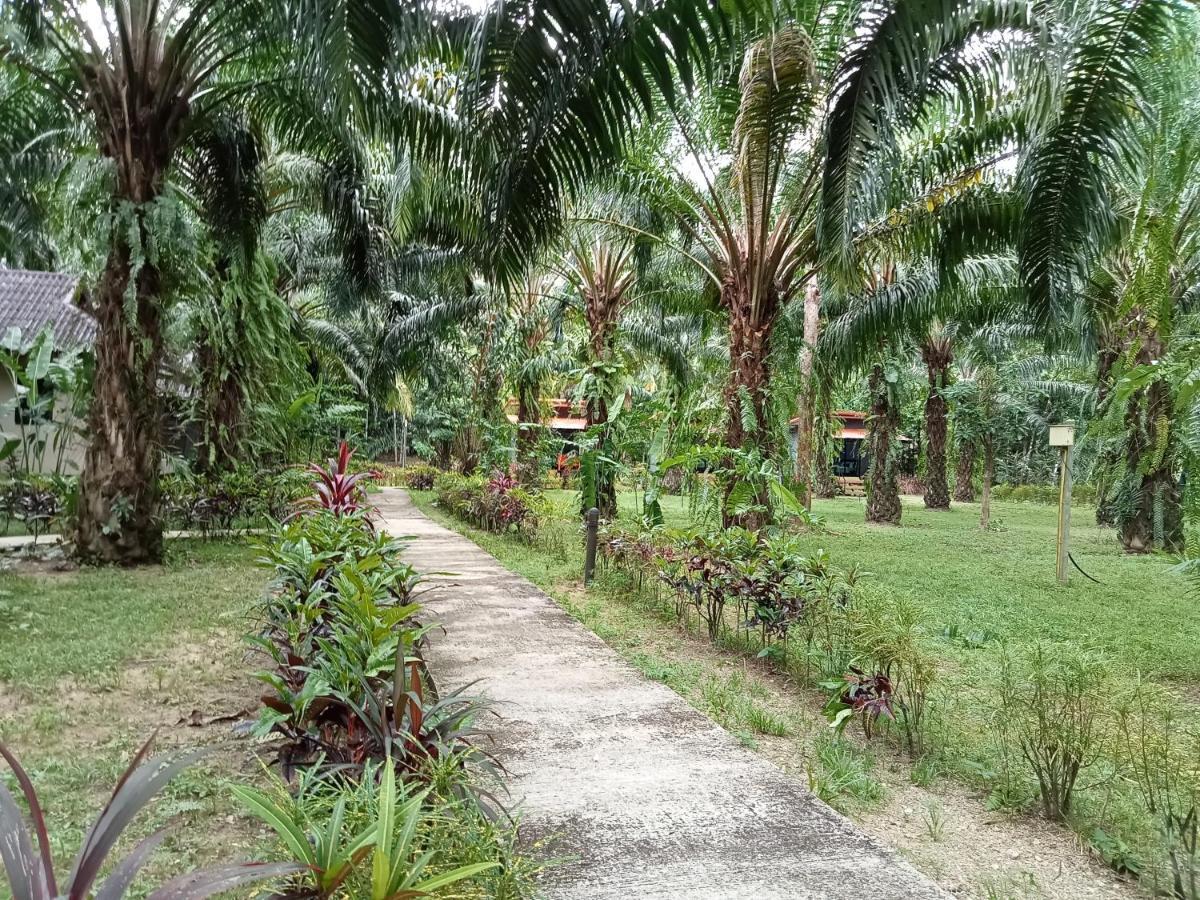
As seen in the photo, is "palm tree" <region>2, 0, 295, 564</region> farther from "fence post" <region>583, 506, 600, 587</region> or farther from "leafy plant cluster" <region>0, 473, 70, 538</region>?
"fence post" <region>583, 506, 600, 587</region>

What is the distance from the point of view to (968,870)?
9.07 feet

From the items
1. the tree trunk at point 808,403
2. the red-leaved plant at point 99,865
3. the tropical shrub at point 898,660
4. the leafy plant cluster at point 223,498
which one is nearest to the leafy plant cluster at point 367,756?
the red-leaved plant at point 99,865

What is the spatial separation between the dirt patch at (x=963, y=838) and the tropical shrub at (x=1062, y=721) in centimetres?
17

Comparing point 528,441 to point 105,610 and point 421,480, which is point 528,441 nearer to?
point 105,610

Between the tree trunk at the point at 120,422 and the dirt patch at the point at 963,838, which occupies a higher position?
the tree trunk at the point at 120,422

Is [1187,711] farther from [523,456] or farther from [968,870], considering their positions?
[523,456]

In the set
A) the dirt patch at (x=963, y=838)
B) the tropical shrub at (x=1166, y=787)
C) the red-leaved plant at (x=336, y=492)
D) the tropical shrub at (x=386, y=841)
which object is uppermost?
the red-leaved plant at (x=336, y=492)

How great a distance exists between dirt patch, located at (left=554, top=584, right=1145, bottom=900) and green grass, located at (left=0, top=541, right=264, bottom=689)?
3.67 m

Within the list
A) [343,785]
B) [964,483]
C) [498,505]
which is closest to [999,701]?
[343,785]

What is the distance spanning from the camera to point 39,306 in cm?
1736

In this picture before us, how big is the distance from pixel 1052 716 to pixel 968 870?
889mm

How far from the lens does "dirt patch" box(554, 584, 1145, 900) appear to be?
2684 millimetres

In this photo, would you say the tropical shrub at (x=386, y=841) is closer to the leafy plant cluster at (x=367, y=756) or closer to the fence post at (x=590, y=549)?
the leafy plant cluster at (x=367, y=756)

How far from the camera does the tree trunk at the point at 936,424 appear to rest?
19.1 meters
